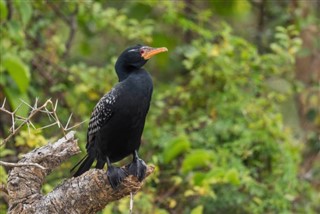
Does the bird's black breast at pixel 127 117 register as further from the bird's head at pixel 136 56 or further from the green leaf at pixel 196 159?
the green leaf at pixel 196 159

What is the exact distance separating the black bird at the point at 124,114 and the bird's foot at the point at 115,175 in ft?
0.42

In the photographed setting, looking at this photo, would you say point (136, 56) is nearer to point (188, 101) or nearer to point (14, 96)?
point (14, 96)

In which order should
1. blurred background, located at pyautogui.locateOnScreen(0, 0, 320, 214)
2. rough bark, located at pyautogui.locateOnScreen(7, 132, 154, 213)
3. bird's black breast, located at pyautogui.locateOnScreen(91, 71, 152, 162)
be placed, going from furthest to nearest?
1. blurred background, located at pyautogui.locateOnScreen(0, 0, 320, 214)
2. bird's black breast, located at pyautogui.locateOnScreen(91, 71, 152, 162)
3. rough bark, located at pyautogui.locateOnScreen(7, 132, 154, 213)

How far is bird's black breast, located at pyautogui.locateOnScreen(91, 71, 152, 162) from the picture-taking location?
16.4ft

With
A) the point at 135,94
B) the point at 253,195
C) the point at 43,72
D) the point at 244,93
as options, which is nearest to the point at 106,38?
the point at 43,72

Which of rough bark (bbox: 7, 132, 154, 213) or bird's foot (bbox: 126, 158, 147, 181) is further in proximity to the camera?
bird's foot (bbox: 126, 158, 147, 181)

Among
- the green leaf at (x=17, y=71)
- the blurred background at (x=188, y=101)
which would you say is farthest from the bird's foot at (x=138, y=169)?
the green leaf at (x=17, y=71)

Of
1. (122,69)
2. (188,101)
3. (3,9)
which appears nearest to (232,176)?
(188,101)

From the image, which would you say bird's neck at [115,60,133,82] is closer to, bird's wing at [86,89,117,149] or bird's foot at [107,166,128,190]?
bird's wing at [86,89,117,149]

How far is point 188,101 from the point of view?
7770 mm

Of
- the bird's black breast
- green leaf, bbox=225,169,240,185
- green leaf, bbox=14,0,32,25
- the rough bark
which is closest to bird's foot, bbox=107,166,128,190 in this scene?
the rough bark

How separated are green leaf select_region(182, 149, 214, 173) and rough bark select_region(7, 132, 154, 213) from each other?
6.96ft

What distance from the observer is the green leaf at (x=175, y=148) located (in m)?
6.66

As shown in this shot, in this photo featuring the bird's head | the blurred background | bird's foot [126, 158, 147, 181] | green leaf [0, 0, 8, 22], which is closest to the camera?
bird's foot [126, 158, 147, 181]
